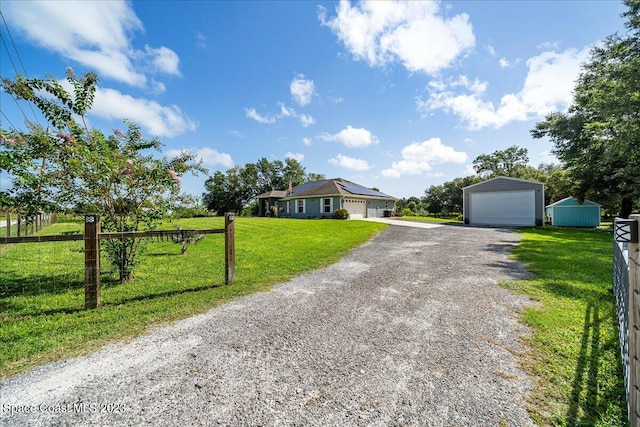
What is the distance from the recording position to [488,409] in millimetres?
1923

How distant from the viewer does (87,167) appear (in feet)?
15.6

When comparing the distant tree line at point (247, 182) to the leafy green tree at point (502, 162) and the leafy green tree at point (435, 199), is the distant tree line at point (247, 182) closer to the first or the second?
the leafy green tree at point (435, 199)

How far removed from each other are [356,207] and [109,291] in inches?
848

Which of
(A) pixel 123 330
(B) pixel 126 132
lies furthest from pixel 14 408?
(B) pixel 126 132

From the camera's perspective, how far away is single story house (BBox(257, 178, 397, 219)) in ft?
78.8

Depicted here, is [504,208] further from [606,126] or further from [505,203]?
[606,126]

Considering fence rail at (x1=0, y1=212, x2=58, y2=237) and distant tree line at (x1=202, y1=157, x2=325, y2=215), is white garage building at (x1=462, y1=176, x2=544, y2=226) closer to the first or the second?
fence rail at (x1=0, y1=212, x2=58, y2=237)

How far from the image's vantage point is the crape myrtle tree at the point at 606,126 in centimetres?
1072

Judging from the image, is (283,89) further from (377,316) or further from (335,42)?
(377,316)

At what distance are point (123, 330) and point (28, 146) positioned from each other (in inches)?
148

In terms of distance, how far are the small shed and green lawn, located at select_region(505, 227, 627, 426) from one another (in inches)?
808

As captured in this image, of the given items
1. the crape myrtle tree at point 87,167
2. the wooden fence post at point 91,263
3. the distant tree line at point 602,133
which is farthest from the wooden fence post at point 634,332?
the distant tree line at point 602,133

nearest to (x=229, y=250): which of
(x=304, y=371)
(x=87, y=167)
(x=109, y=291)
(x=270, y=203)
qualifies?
(x=109, y=291)

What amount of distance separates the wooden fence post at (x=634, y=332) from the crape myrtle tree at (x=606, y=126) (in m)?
13.3
